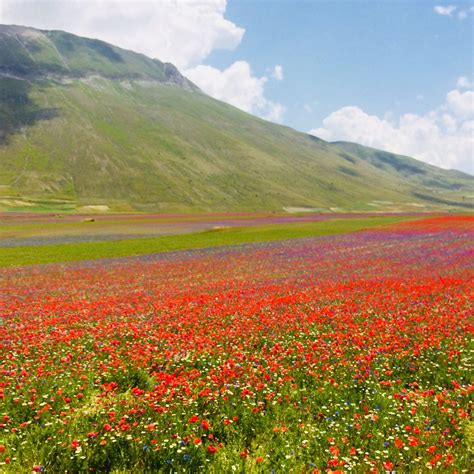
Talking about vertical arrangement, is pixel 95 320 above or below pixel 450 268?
below

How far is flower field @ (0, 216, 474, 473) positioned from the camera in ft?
23.7

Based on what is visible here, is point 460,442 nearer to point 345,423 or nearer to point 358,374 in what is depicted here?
point 345,423

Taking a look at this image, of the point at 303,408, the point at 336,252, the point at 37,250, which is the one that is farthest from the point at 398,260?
the point at 37,250

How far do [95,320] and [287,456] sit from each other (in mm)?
13567

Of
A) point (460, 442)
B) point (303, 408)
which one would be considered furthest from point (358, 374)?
point (460, 442)

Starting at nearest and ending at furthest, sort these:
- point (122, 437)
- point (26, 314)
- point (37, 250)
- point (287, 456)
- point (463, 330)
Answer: point (287, 456)
point (122, 437)
point (463, 330)
point (26, 314)
point (37, 250)

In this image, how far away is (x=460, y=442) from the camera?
25.1ft

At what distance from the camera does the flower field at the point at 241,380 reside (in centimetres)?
723

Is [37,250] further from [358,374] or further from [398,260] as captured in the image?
[358,374]

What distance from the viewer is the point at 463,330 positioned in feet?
49.0

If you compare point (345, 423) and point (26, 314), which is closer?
point (345, 423)

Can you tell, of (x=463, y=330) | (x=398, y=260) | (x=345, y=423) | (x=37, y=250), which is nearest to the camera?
(x=345, y=423)

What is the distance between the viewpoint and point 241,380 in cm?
1073

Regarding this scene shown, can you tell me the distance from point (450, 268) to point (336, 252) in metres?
15.8
